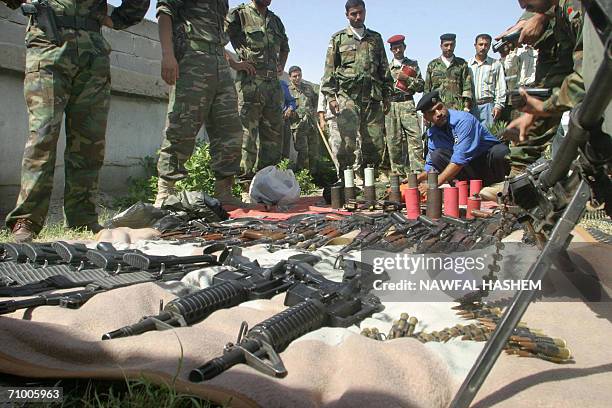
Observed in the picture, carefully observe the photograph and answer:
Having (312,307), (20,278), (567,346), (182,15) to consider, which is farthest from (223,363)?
(182,15)

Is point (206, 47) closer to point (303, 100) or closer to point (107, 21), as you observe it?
point (107, 21)

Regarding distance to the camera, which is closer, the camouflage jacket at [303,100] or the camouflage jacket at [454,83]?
the camouflage jacket at [454,83]

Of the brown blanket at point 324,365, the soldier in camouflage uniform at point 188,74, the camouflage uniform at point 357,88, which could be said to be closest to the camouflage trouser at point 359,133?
the camouflage uniform at point 357,88

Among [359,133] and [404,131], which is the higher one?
[404,131]

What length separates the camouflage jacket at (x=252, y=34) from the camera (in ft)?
22.0

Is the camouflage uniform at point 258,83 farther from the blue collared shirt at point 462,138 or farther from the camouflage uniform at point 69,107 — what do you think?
the camouflage uniform at point 69,107

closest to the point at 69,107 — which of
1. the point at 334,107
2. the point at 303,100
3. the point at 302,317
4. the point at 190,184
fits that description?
the point at 190,184

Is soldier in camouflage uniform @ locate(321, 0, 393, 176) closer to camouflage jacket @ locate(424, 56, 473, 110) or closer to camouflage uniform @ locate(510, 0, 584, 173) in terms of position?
camouflage jacket @ locate(424, 56, 473, 110)

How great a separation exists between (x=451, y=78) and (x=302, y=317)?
8341 millimetres

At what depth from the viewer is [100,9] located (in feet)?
13.5

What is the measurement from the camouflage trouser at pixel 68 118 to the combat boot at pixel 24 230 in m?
0.04

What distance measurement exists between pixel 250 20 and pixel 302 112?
540cm

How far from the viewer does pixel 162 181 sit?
5.17m

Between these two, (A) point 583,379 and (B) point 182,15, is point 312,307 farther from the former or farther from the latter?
(B) point 182,15
